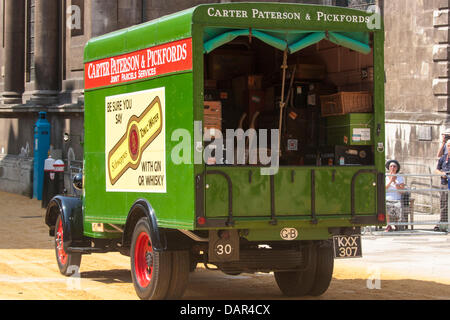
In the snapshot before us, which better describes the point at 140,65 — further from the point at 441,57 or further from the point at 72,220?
the point at 441,57

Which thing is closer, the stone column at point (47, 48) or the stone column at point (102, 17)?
the stone column at point (102, 17)

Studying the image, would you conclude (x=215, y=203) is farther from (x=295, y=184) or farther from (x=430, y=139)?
(x=430, y=139)

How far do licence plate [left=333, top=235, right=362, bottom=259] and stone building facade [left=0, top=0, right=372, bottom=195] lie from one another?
15.7 m

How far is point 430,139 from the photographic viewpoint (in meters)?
22.7

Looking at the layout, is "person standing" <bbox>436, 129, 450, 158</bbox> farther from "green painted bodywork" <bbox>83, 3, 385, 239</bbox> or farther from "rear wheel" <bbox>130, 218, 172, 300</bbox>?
"rear wheel" <bbox>130, 218, 172, 300</bbox>

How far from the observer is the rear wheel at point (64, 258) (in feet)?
42.6

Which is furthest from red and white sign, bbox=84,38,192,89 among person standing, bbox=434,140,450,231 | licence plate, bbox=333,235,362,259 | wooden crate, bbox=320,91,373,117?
person standing, bbox=434,140,450,231

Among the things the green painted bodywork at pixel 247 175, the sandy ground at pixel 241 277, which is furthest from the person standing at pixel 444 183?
the green painted bodywork at pixel 247 175

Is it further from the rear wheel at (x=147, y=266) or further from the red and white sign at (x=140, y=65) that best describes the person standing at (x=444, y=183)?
the rear wheel at (x=147, y=266)

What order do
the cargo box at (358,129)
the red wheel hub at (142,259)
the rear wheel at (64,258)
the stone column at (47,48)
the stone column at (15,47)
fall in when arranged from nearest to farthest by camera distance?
the red wheel hub at (142,259), the cargo box at (358,129), the rear wheel at (64,258), the stone column at (47,48), the stone column at (15,47)

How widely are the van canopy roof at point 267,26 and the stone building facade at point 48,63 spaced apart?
14.9 metres

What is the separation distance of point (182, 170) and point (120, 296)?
A: 1887 millimetres

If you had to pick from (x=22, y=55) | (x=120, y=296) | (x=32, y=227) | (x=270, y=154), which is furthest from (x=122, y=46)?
(x=22, y=55)

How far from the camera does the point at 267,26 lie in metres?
10.4
